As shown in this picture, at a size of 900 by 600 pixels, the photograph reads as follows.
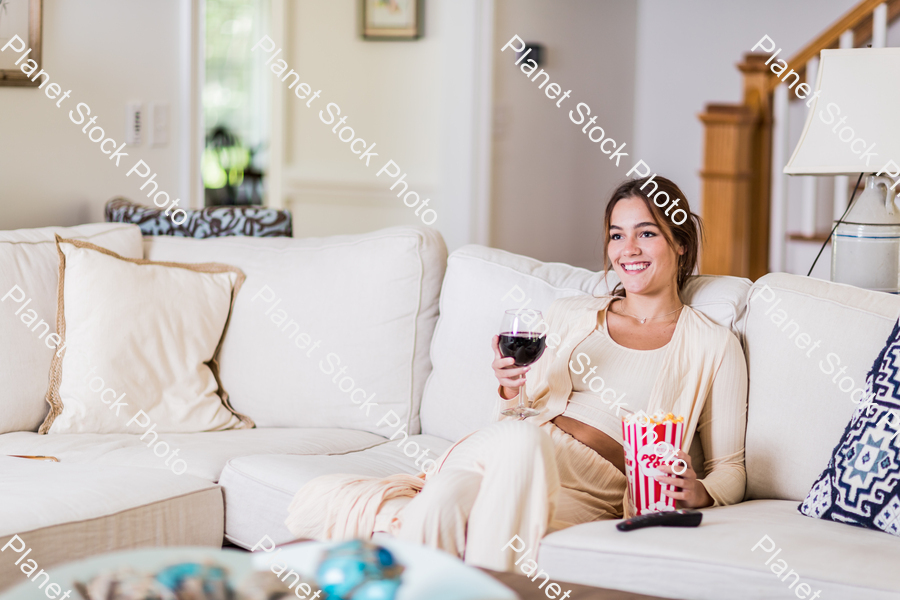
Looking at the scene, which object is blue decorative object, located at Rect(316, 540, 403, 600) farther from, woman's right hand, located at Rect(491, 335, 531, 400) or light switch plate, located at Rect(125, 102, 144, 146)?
light switch plate, located at Rect(125, 102, 144, 146)

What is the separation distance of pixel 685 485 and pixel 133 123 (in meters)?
2.33

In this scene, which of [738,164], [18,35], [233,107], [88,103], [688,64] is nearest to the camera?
[18,35]

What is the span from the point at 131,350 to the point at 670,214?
137cm

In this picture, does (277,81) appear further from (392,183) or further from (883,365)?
(883,365)

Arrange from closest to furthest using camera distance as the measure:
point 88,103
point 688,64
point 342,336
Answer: point 342,336
point 88,103
point 688,64

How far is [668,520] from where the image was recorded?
1.48 m

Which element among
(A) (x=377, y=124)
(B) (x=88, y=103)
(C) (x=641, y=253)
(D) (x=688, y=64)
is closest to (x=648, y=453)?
(C) (x=641, y=253)

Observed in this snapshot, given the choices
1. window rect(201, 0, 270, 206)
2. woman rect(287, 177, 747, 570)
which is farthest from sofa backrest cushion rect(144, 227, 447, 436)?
window rect(201, 0, 270, 206)

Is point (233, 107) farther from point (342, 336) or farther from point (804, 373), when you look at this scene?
point (804, 373)

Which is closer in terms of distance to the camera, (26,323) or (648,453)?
(648,453)

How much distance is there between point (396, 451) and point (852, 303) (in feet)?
3.58

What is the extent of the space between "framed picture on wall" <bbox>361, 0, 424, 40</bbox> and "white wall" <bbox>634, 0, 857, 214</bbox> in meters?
1.94

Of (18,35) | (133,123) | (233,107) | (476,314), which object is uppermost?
(233,107)

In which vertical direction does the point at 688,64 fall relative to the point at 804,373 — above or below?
above
